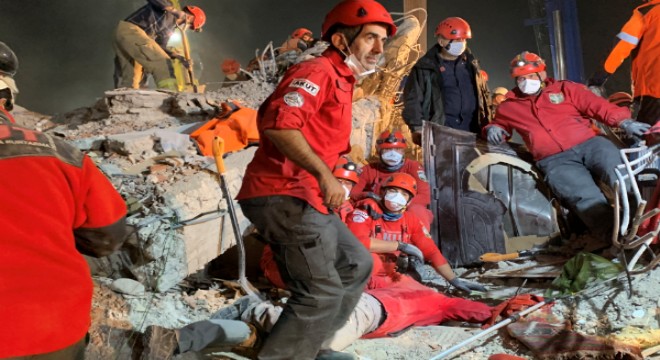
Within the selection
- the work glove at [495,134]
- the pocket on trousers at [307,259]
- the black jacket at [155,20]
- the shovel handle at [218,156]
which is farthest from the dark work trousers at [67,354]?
the black jacket at [155,20]

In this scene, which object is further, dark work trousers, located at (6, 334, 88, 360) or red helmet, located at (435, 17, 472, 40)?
red helmet, located at (435, 17, 472, 40)

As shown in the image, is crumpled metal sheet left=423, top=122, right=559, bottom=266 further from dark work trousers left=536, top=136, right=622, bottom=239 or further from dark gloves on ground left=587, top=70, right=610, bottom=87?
dark gloves on ground left=587, top=70, right=610, bottom=87

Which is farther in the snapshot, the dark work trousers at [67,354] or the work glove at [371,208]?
the work glove at [371,208]

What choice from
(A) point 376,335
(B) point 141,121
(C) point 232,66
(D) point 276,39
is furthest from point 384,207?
(D) point 276,39

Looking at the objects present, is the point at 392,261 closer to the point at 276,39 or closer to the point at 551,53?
the point at 551,53

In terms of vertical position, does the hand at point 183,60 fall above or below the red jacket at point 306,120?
above

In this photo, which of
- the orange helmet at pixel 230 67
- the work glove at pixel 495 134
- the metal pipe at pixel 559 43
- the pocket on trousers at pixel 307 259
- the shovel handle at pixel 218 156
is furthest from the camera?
the metal pipe at pixel 559 43

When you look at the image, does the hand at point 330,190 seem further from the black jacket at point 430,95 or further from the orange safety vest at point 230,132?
the black jacket at point 430,95

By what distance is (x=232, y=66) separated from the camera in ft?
36.7

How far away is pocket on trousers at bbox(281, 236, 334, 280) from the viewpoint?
268cm

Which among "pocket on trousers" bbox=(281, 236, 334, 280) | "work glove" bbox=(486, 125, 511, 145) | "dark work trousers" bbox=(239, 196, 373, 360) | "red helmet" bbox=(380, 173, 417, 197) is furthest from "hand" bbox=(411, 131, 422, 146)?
"pocket on trousers" bbox=(281, 236, 334, 280)

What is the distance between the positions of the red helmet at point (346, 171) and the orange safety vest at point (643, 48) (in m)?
2.59

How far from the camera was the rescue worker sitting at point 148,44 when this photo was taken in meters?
8.24

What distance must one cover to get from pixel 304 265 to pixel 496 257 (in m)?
3.42
